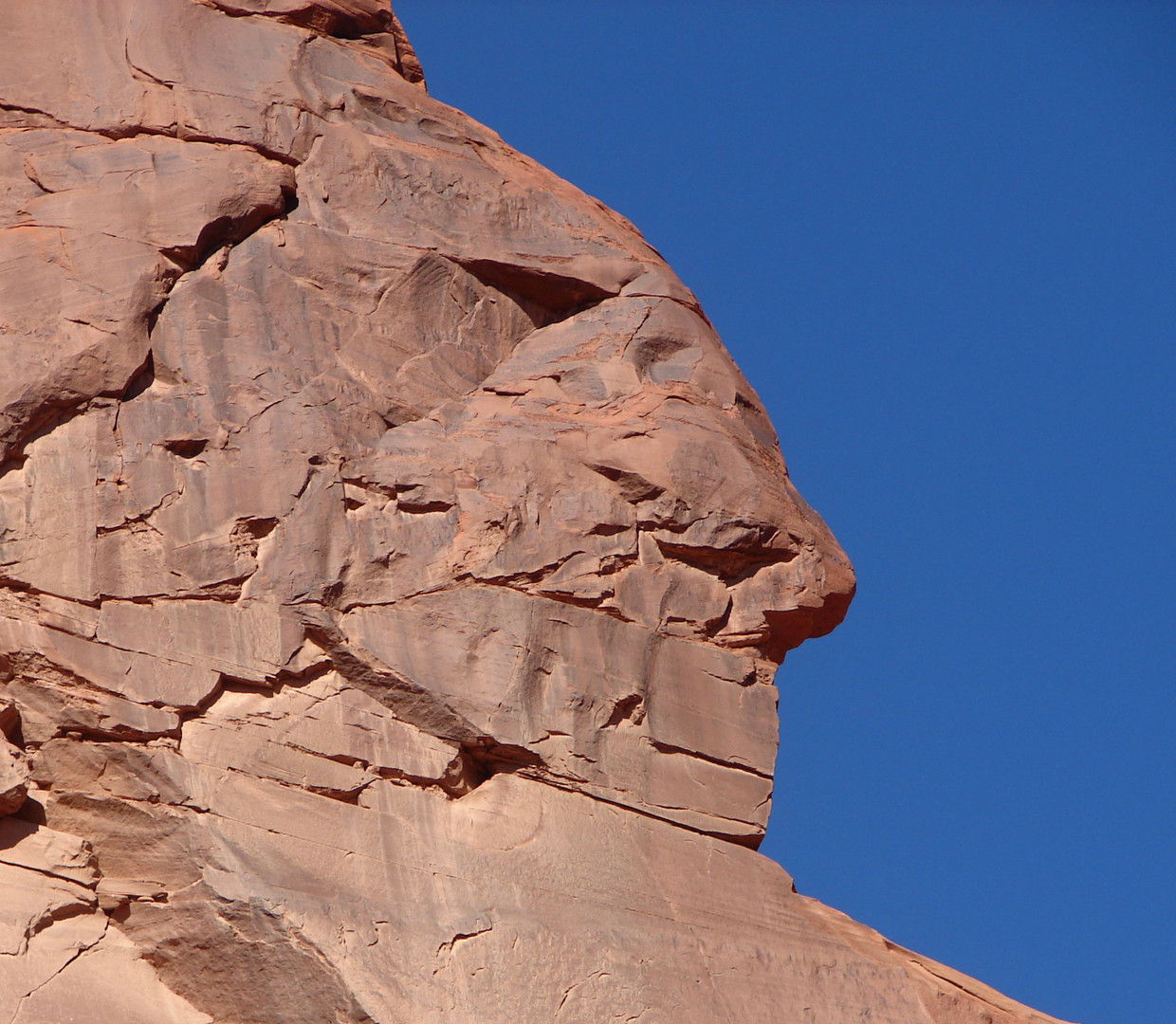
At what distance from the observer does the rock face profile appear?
10586mm

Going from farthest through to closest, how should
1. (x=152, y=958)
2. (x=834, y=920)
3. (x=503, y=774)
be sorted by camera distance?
(x=834, y=920), (x=503, y=774), (x=152, y=958)

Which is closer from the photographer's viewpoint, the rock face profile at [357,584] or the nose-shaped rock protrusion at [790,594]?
the rock face profile at [357,584]

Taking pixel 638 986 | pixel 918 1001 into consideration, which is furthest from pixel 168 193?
pixel 918 1001

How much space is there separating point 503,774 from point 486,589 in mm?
1137

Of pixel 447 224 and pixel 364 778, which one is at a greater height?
pixel 447 224

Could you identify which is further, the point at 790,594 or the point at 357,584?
the point at 790,594

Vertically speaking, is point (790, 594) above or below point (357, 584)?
above

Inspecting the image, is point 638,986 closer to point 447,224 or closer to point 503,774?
point 503,774

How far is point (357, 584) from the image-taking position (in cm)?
1148

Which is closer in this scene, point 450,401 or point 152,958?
point 152,958

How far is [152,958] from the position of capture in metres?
10.6

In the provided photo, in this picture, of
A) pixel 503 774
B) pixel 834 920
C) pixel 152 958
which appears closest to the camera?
pixel 152 958

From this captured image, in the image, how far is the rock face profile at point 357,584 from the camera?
10586mm

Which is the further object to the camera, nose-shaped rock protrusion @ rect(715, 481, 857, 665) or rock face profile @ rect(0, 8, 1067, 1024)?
nose-shaped rock protrusion @ rect(715, 481, 857, 665)
